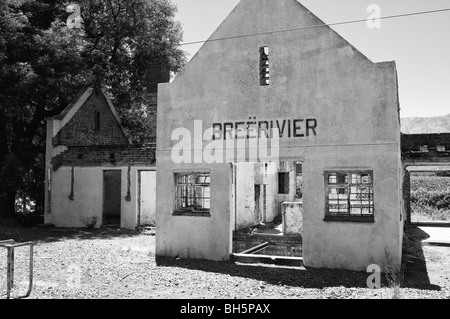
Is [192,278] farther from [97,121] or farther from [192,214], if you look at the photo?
[97,121]

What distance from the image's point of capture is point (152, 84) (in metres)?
23.5

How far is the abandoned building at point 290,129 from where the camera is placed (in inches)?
408

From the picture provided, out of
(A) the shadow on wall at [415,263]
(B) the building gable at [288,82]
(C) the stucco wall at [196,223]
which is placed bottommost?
(A) the shadow on wall at [415,263]

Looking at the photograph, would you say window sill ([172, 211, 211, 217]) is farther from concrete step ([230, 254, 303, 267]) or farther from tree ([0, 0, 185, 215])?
tree ([0, 0, 185, 215])

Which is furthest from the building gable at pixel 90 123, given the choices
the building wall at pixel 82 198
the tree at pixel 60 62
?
the building wall at pixel 82 198

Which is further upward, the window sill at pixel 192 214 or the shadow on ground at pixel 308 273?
the window sill at pixel 192 214

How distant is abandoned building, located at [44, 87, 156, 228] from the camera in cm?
1938

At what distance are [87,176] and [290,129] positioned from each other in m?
12.7

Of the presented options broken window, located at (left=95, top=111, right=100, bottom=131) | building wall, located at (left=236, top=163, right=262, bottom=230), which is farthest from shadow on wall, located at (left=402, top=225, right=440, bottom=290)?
broken window, located at (left=95, top=111, right=100, bottom=131)

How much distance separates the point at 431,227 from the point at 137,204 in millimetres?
14715

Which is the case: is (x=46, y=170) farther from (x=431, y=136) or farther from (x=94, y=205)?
(x=431, y=136)

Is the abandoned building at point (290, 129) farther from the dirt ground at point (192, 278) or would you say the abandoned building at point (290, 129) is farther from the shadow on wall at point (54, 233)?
the shadow on wall at point (54, 233)

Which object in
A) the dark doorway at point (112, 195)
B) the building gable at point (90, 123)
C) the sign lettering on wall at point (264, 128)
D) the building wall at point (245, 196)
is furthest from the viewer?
the dark doorway at point (112, 195)

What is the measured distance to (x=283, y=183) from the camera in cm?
2600
